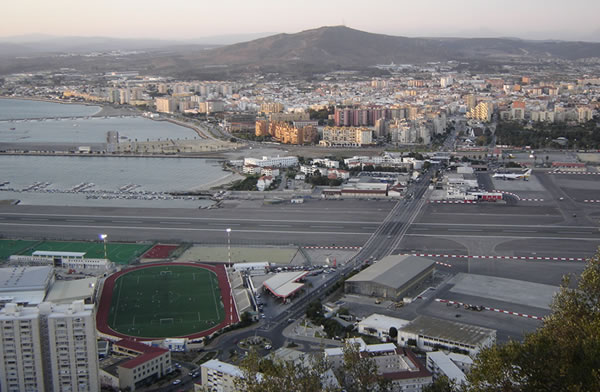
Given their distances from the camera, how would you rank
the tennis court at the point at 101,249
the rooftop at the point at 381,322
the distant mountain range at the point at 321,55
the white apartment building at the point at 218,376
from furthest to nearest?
the distant mountain range at the point at 321,55 → the tennis court at the point at 101,249 → the rooftop at the point at 381,322 → the white apartment building at the point at 218,376

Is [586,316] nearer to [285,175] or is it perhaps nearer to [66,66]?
[285,175]

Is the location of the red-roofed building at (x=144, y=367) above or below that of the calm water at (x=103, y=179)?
above

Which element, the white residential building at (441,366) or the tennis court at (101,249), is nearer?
the white residential building at (441,366)

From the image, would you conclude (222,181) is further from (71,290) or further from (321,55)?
(321,55)

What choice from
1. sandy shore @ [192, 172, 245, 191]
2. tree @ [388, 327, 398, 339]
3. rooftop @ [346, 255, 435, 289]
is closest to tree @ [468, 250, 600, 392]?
tree @ [388, 327, 398, 339]

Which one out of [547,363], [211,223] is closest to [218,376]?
[547,363]

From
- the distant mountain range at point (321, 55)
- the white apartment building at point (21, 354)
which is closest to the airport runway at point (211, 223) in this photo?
the white apartment building at point (21, 354)

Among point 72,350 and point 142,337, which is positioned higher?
point 72,350

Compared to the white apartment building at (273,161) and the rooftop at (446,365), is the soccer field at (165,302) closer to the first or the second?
the rooftop at (446,365)
